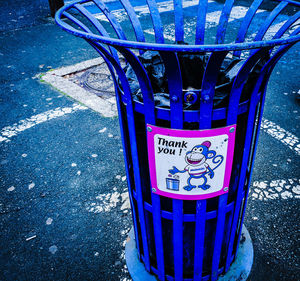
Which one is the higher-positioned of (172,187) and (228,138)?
(228,138)

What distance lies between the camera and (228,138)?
1.09 m

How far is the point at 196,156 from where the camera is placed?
110cm

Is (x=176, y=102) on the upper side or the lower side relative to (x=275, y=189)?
upper

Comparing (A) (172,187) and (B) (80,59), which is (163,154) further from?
(B) (80,59)

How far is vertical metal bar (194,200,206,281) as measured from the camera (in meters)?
1.29

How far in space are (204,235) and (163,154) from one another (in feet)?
2.17

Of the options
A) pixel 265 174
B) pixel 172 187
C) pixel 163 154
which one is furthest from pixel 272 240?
pixel 163 154

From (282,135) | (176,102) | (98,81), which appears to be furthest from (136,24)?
(98,81)

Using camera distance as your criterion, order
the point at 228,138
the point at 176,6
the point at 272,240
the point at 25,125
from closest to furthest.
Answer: the point at 228,138 → the point at 176,6 → the point at 272,240 → the point at 25,125

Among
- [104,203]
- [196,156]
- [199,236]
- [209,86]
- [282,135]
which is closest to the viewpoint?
[209,86]

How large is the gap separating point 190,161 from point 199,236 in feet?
1.72

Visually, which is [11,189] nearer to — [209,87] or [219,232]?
[219,232]

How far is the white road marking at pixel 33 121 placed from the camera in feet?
10.4

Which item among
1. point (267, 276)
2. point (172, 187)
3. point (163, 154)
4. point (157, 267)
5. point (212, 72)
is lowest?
point (267, 276)
